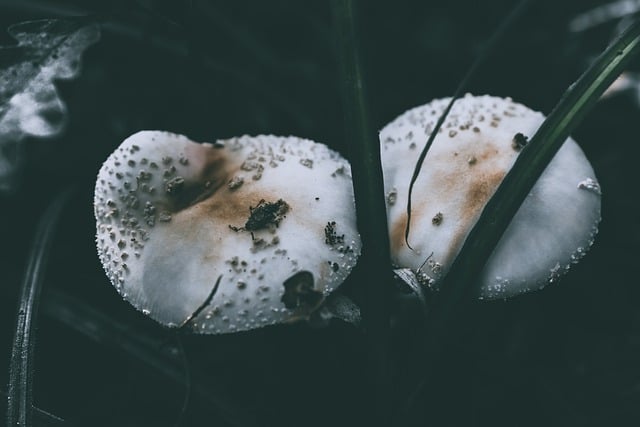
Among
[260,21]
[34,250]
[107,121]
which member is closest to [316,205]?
[34,250]

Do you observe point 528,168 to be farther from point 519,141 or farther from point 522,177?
point 519,141

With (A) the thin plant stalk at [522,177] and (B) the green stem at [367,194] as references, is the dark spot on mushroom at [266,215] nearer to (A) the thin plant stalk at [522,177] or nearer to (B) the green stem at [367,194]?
(B) the green stem at [367,194]

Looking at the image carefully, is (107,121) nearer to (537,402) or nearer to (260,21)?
(260,21)

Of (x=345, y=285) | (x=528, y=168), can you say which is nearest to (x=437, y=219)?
A: (x=528, y=168)

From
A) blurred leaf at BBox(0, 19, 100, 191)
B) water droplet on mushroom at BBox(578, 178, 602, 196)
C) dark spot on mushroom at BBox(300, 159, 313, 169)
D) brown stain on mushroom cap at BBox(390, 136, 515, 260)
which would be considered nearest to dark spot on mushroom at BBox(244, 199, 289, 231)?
dark spot on mushroom at BBox(300, 159, 313, 169)

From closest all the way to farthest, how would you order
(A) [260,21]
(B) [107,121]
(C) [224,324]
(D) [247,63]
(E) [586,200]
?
(C) [224,324] < (E) [586,200] < (B) [107,121] < (D) [247,63] < (A) [260,21]

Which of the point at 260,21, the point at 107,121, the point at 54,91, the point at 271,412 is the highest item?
the point at 260,21
